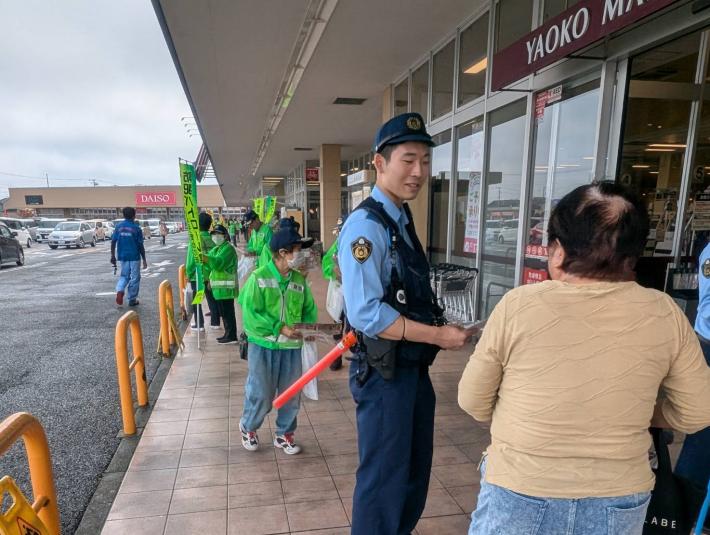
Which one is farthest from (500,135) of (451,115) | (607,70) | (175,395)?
(175,395)

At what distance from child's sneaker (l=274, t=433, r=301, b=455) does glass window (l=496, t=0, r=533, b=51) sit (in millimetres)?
4757

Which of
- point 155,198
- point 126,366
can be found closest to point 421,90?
point 126,366

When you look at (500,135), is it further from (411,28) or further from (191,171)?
(191,171)

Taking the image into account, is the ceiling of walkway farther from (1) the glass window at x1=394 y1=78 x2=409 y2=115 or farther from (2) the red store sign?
(2) the red store sign

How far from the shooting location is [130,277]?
838 cm

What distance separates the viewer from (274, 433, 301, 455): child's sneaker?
3066mm

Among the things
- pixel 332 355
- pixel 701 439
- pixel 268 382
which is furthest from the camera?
pixel 268 382

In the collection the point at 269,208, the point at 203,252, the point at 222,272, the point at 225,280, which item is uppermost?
the point at 269,208

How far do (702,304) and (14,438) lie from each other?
10.5 feet

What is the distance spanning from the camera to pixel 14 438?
1.62 meters

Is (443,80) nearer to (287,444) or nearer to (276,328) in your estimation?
(276,328)

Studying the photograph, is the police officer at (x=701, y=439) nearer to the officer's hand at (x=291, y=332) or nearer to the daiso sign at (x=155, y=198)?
the officer's hand at (x=291, y=332)

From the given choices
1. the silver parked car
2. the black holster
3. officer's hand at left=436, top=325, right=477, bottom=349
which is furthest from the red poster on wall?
the silver parked car

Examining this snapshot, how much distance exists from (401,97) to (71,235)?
73.0ft
